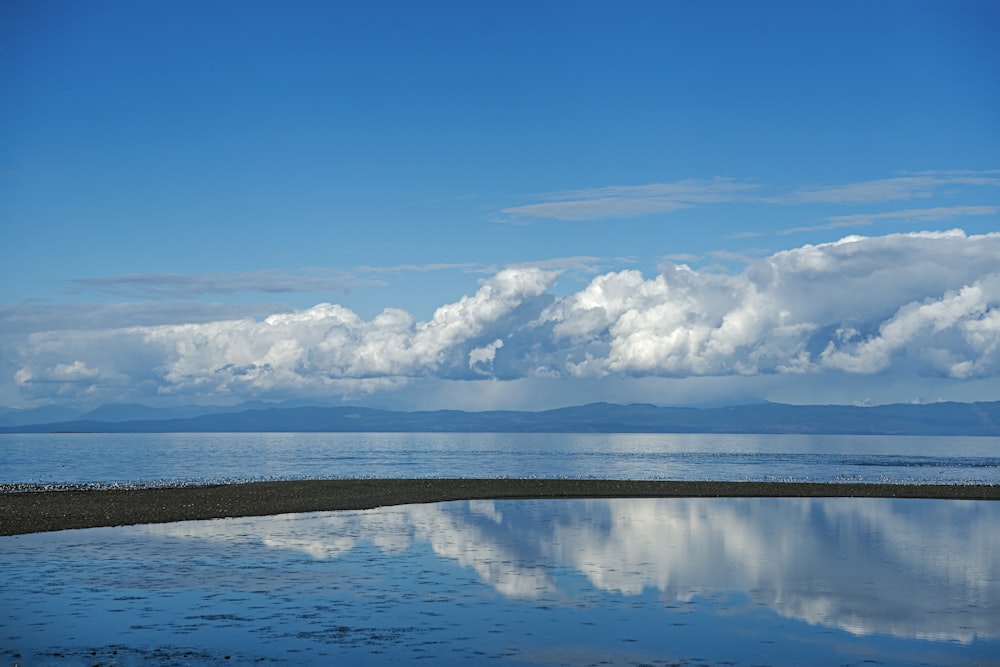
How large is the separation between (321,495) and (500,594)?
4721cm

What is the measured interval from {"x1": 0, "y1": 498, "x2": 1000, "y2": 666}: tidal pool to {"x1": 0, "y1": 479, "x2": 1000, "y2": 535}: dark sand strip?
5.91 meters

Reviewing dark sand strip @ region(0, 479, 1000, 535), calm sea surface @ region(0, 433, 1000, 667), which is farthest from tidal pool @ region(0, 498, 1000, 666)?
dark sand strip @ region(0, 479, 1000, 535)

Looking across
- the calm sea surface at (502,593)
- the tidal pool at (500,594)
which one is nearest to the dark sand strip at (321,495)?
the calm sea surface at (502,593)

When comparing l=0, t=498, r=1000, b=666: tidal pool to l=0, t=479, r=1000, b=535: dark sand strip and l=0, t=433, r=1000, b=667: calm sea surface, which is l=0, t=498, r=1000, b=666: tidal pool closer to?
l=0, t=433, r=1000, b=667: calm sea surface

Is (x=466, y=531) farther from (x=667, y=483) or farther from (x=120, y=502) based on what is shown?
(x=667, y=483)

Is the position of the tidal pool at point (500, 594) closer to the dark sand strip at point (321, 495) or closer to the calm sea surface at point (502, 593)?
the calm sea surface at point (502, 593)

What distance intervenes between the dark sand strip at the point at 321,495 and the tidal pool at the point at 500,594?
19.4ft

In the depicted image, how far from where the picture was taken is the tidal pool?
80.8 ft

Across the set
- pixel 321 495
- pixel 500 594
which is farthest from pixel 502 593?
pixel 321 495

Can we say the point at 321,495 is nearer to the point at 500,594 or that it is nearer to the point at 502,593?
A: the point at 502,593

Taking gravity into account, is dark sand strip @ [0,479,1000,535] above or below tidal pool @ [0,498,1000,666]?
below

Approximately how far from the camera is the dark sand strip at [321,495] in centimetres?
5803

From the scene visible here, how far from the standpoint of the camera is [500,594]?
32500mm

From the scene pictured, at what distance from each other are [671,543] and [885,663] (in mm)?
23133
